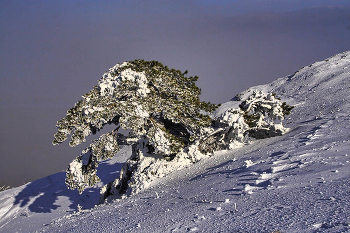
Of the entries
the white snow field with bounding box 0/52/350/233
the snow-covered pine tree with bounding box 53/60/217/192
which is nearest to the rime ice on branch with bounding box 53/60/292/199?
the snow-covered pine tree with bounding box 53/60/217/192

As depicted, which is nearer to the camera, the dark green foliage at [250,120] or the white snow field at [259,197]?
the white snow field at [259,197]

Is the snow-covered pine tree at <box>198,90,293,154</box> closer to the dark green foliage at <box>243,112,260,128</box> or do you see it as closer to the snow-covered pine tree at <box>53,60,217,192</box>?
the dark green foliage at <box>243,112,260,128</box>

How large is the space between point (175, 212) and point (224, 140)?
A: 6534 millimetres

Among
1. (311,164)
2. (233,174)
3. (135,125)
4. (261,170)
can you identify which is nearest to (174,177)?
(135,125)

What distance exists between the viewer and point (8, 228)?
39.3 feet

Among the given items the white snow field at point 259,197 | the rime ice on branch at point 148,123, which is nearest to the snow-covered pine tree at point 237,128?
the rime ice on branch at point 148,123

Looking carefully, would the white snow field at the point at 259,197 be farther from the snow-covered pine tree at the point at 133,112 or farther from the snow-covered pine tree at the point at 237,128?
the snow-covered pine tree at the point at 133,112

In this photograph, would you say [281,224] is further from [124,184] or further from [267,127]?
[124,184]

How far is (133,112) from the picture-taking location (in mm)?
10812

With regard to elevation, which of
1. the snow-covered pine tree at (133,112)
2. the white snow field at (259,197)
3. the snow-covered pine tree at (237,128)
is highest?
the snow-covered pine tree at (133,112)

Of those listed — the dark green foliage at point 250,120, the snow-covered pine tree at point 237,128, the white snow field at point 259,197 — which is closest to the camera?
the white snow field at point 259,197

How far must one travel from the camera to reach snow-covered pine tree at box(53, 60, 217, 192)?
35.7 feet

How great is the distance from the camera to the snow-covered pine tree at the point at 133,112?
10.9 meters

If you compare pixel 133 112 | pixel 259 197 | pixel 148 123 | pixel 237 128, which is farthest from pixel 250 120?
pixel 259 197
